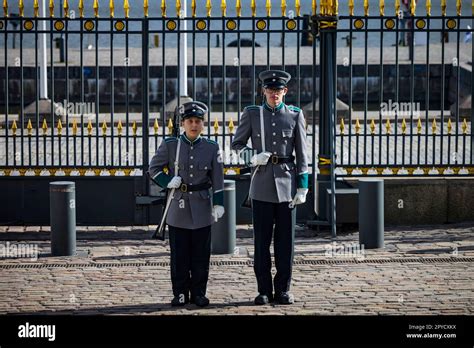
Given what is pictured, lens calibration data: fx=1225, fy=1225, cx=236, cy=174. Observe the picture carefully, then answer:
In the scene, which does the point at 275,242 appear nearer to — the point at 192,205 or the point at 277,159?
the point at 277,159

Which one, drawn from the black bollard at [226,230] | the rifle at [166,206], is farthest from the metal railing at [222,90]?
the rifle at [166,206]

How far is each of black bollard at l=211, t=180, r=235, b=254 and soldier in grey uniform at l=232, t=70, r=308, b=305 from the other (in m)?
2.11

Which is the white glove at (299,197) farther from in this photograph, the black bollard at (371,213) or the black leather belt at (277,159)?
the black bollard at (371,213)

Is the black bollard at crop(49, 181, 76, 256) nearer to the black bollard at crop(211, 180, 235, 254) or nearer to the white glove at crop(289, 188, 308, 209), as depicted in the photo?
the black bollard at crop(211, 180, 235, 254)

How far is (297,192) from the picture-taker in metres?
11.1

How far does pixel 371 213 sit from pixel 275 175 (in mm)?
2812

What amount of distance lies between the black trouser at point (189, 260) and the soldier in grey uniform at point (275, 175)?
1.69 feet

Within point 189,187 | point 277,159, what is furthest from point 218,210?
point 277,159

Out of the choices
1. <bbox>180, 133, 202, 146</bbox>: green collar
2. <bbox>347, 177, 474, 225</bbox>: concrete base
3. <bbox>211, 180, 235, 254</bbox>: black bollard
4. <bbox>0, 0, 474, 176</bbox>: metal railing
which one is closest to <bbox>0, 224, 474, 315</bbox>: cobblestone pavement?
<bbox>211, 180, 235, 254</bbox>: black bollard

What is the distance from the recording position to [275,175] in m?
11.1

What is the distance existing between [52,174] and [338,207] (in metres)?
3.62

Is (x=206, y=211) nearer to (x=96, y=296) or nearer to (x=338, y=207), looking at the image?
(x=96, y=296)
